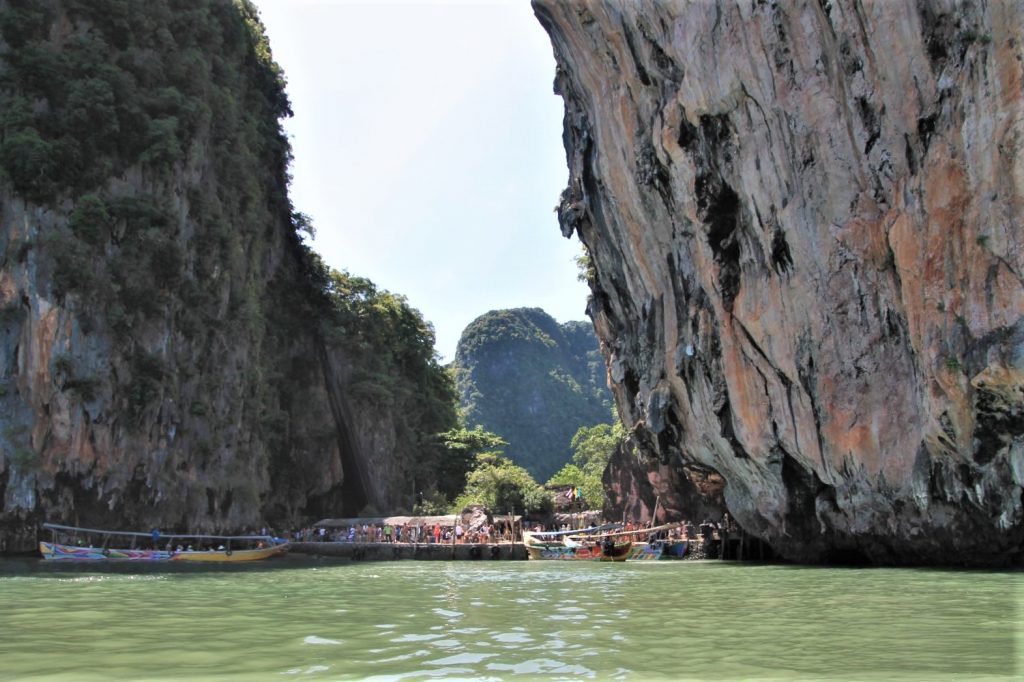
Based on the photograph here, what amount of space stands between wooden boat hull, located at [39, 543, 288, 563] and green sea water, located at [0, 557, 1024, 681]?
12.9 metres

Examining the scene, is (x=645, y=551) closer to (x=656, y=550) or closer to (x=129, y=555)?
(x=656, y=550)

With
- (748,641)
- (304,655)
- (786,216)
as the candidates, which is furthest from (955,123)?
(304,655)

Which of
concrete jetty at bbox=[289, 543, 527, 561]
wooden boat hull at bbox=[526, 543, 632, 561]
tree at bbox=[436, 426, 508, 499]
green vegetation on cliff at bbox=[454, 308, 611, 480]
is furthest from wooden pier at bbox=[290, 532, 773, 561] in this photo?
green vegetation on cliff at bbox=[454, 308, 611, 480]

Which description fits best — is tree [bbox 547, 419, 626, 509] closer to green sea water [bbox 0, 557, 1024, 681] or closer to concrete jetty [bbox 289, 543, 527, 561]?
concrete jetty [bbox 289, 543, 527, 561]

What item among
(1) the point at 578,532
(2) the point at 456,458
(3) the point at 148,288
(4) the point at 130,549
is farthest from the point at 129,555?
(2) the point at 456,458

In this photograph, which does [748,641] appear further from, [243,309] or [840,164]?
[243,309]

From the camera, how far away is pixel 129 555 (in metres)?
27.2

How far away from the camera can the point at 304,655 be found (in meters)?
7.06

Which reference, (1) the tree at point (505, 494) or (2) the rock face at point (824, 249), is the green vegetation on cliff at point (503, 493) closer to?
(1) the tree at point (505, 494)

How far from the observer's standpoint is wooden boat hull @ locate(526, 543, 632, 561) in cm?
2966

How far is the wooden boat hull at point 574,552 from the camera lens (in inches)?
1168

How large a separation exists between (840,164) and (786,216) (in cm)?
178

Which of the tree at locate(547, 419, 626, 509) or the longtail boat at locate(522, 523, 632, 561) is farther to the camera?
the tree at locate(547, 419, 626, 509)

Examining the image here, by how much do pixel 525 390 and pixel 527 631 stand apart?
108m
